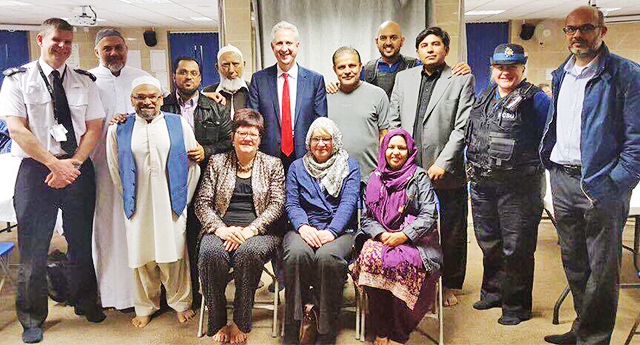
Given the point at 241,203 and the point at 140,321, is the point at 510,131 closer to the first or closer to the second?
the point at 241,203

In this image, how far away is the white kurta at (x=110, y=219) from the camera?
3.10 meters

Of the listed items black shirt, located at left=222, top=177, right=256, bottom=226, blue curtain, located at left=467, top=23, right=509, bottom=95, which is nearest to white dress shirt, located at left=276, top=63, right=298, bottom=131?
black shirt, located at left=222, top=177, right=256, bottom=226

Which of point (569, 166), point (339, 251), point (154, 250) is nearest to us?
point (569, 166)

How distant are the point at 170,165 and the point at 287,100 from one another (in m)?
0.77

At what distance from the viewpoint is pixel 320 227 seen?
2.92m

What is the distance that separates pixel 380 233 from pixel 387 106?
811 mm

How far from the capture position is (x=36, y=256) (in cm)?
298

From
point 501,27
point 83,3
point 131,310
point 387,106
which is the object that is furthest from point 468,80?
point 501,27

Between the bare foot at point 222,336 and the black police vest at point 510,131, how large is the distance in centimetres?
166

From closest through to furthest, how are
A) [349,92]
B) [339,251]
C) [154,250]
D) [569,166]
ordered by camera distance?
[569,166] < [339,251] < [154,250] < [349,92]

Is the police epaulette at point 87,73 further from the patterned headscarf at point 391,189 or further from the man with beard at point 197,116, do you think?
the patterned headscarf at point 391,189

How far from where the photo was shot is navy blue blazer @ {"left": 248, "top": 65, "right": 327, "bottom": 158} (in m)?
3.12

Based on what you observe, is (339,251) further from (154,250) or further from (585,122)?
(585,122)

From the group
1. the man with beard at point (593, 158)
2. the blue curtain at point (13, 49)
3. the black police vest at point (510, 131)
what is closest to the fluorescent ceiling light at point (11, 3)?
the blue curtain at point (13, 49)
